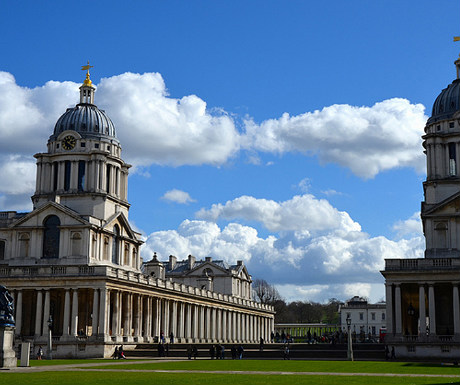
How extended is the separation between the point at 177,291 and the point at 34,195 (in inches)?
900

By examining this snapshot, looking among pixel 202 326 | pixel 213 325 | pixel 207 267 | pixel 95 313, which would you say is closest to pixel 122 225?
pixel 95 313

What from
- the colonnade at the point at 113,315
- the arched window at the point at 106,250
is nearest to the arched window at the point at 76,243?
the arched window at the point at 106,250

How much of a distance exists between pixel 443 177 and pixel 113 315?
138ft

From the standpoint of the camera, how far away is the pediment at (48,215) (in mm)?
91125

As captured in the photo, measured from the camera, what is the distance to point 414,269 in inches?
3236

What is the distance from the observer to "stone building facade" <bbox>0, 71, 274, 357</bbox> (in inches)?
3236

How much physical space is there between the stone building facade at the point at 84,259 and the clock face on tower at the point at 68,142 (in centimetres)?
13

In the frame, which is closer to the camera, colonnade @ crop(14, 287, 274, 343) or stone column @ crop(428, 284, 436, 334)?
stone column @ crop(428, 284, 436, 334)

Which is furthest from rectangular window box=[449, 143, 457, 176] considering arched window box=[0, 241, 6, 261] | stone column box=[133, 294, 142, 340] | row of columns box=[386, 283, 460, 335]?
arched window box=[0, 241, 6, 261]

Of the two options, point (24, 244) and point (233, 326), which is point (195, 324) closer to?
point (233, 326)

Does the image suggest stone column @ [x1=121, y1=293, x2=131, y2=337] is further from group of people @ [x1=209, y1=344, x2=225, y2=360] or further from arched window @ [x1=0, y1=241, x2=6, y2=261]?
arched window @ [x1=0, y1=241, x2=6, y2=261]

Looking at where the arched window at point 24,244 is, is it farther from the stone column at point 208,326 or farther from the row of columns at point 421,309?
the row of columns at point 421,309

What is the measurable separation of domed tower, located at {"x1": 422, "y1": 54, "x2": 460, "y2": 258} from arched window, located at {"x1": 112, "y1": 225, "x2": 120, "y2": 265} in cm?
3799

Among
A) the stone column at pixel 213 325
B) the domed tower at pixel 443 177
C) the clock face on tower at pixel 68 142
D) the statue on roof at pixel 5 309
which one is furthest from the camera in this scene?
the stone column at pixel 213 325
